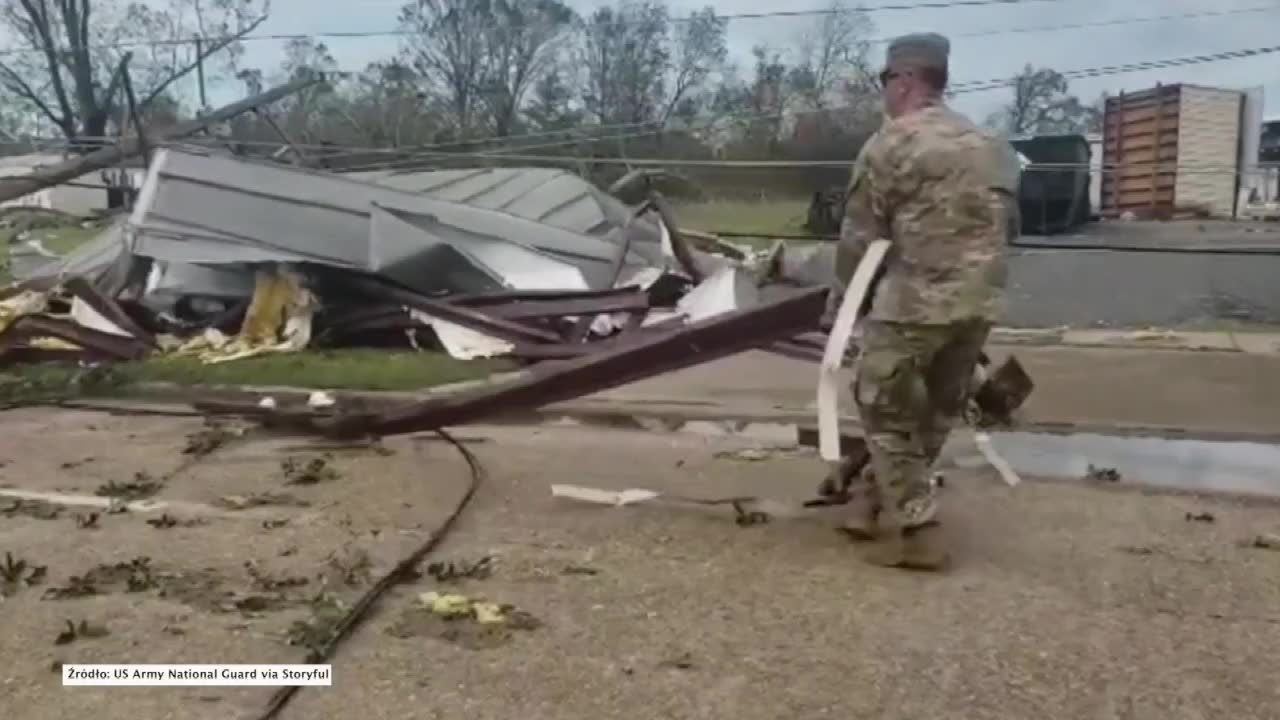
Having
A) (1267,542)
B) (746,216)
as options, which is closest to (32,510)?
(1267,542)

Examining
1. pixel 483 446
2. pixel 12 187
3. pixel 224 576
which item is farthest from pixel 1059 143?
pixel 224 576

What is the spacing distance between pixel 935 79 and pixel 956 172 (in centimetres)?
39

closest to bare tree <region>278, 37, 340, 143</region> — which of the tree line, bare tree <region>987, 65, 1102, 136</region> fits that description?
the tree line

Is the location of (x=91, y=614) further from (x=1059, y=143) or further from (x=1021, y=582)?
(x=1059, y=143)

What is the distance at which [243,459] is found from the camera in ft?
21.1

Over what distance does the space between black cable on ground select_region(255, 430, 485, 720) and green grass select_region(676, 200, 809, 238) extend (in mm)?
14120

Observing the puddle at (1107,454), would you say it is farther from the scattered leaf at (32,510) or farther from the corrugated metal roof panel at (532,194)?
the corrugated metal roof panel at (532,194)

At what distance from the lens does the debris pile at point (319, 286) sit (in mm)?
9797

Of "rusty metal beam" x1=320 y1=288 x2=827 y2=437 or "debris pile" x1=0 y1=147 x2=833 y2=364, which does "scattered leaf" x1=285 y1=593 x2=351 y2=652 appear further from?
"debris pile" x1=0 y1=147 x2=833 y2=364

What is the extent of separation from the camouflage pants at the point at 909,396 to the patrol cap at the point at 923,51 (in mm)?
904

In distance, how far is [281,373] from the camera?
899cm

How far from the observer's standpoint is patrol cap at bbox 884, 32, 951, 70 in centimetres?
453

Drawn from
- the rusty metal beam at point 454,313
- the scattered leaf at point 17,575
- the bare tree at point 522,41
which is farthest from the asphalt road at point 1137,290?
the bare tree at point 522,41

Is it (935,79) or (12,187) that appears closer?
(935,79)
